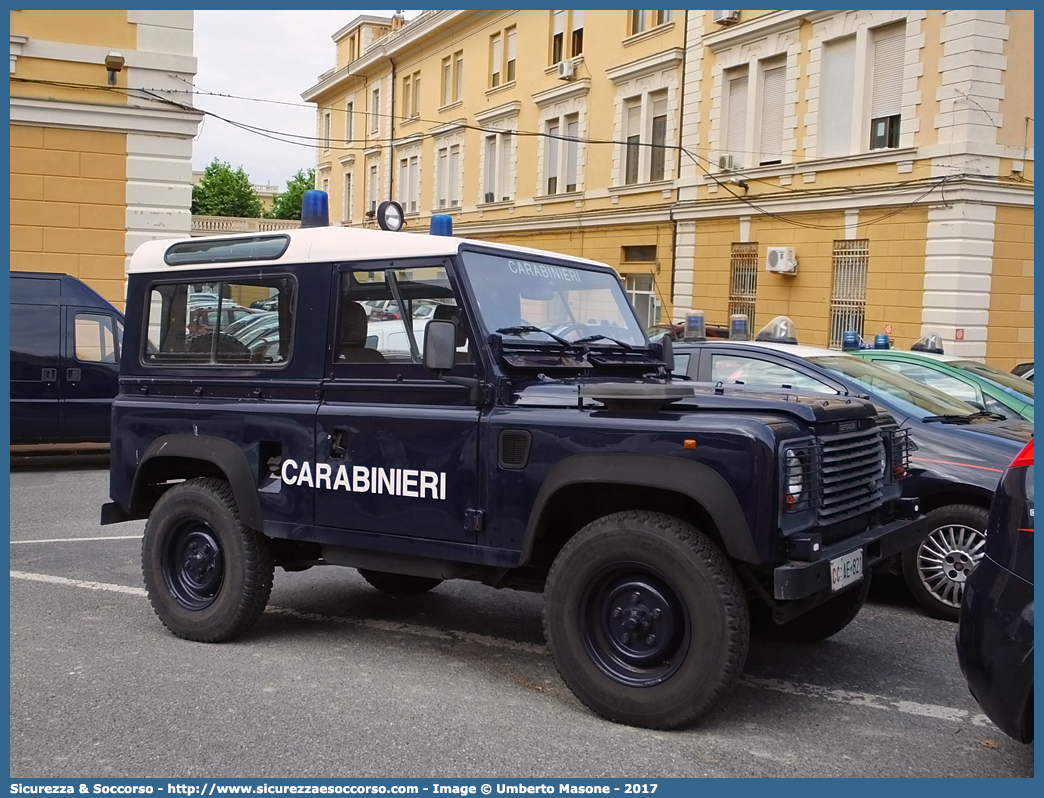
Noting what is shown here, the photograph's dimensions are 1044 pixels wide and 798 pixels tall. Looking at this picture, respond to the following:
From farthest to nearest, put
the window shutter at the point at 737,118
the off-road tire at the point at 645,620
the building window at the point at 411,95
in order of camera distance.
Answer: the building window at the point at 411,95 → the window shutter at the point at 737,118 → the off-road tire at the point at 645,620

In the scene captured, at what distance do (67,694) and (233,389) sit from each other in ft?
5.70

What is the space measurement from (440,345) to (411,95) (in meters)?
37.5

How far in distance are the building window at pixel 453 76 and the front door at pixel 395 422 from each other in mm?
32607

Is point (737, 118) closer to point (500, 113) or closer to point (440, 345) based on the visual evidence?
point (500, 113)

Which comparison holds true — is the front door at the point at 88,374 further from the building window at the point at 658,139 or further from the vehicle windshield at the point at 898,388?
the building window at the point at 658,139

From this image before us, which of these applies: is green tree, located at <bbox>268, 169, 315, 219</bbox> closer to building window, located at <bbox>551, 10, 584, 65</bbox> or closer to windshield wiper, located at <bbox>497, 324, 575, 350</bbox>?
building window, located at <bbox>551, 10, 584, 65</bbox>

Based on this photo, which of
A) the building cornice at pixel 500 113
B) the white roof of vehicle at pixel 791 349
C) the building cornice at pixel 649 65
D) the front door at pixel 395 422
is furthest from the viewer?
the building cornice at pixel 500 113

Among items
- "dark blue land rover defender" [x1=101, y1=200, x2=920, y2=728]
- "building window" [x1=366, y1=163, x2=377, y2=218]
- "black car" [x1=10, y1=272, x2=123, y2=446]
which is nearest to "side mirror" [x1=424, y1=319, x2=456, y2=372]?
"dark blue land rover defender" [x1=101, y1=200, x2=920, y2=728]

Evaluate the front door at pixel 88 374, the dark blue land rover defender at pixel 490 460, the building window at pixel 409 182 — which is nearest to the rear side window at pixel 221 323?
the dark blue land rover defender at pixel 490 460

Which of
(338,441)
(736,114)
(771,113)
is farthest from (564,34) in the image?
(338,441)

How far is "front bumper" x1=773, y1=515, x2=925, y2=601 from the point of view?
415 cm

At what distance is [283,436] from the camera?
554 centimetres

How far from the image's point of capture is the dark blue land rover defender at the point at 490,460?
4344mm

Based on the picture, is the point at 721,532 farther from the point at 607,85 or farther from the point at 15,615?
the point at 607,85
